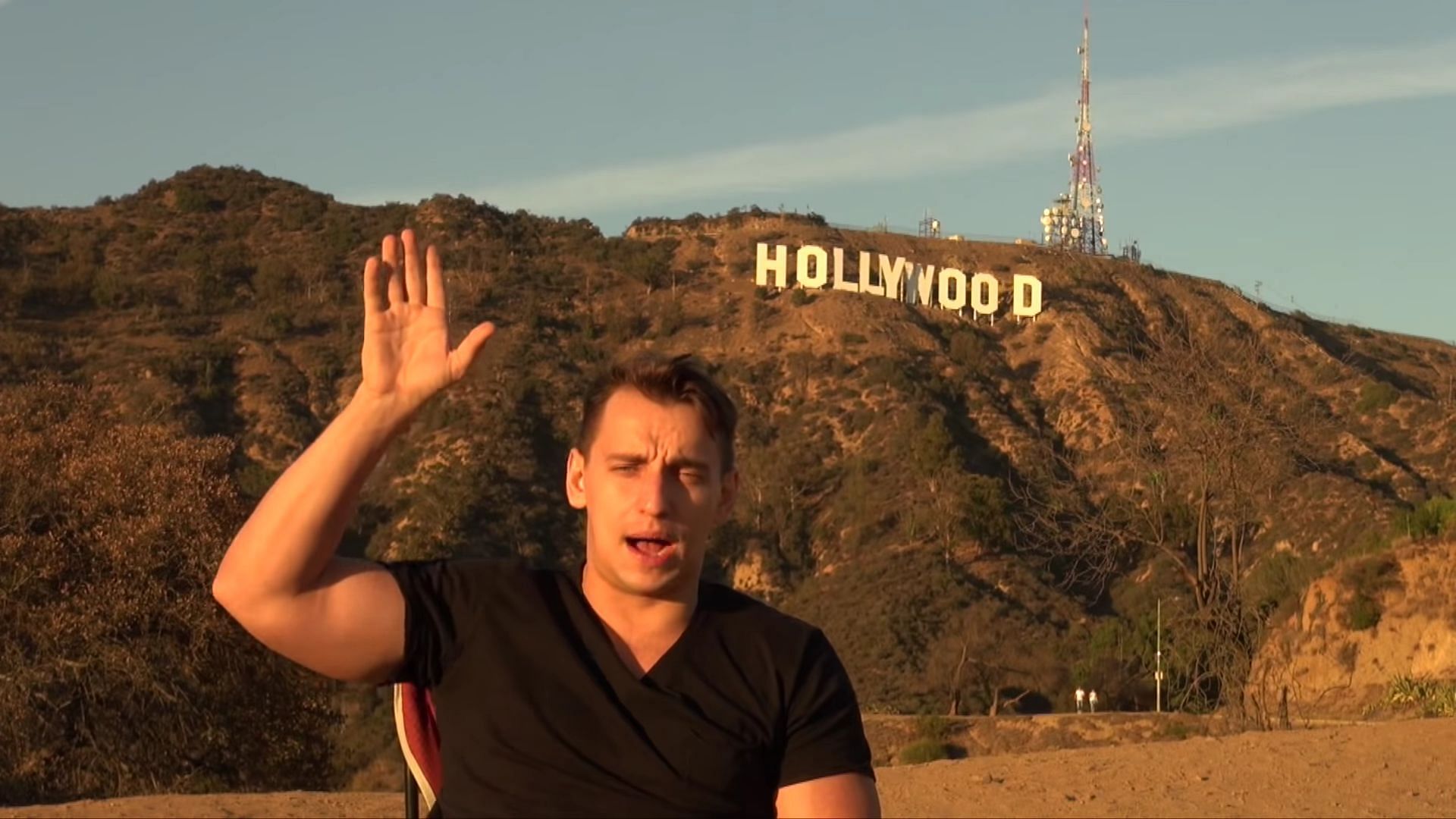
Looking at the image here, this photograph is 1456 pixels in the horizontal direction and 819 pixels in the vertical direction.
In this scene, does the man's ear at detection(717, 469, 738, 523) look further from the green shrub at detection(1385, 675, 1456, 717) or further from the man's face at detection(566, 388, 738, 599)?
the green shrub at detection(1385, 675, 1456, 717)

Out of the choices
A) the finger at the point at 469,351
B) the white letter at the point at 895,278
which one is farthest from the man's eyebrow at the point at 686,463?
the white letter at the point at 895,278

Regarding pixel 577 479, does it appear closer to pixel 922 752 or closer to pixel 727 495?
pixel 727 495

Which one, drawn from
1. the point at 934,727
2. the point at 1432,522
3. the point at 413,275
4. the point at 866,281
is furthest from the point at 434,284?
the point at 866,281

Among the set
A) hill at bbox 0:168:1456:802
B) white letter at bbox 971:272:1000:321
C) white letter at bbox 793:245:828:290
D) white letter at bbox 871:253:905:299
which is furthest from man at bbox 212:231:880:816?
white letter at bbox 971:272:1000:321

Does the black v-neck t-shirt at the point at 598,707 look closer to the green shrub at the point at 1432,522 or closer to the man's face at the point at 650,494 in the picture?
the man's face at the point at 650,494

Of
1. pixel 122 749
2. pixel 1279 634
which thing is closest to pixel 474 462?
pixel 1279 634
